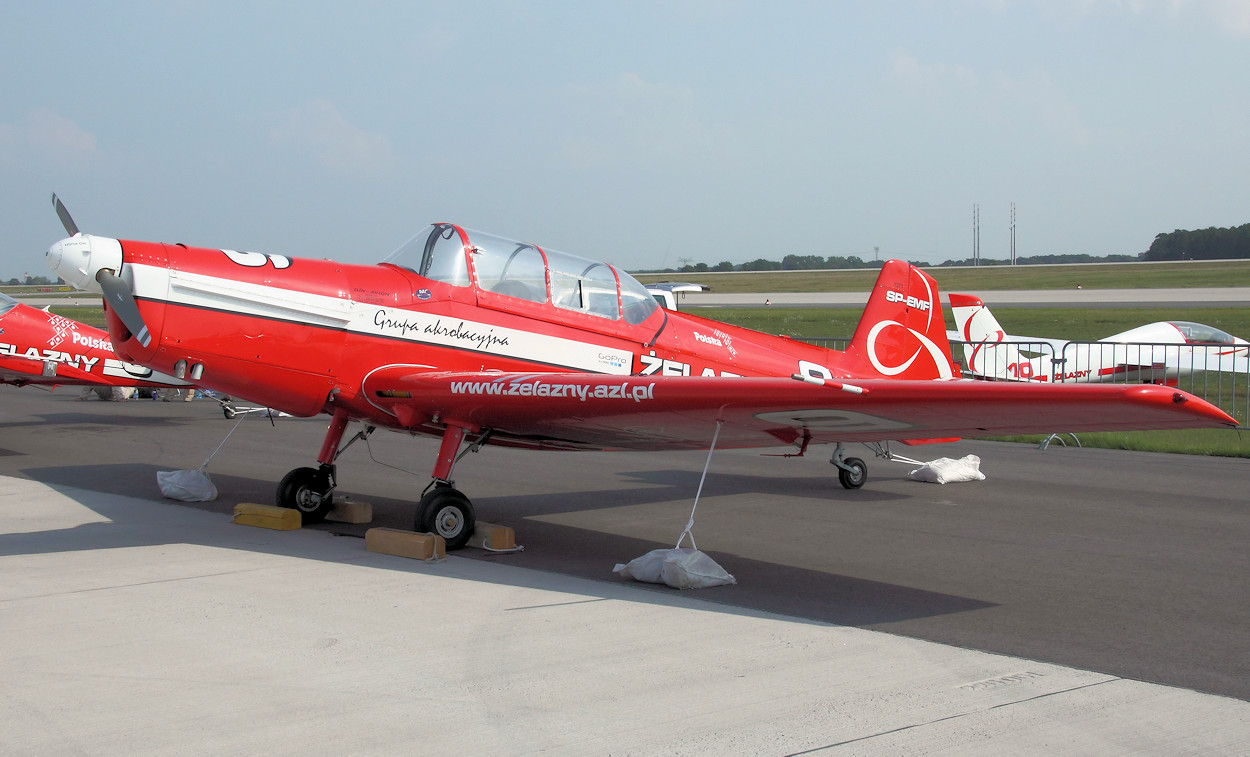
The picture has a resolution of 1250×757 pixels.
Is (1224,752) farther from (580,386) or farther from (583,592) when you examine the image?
(580,386)

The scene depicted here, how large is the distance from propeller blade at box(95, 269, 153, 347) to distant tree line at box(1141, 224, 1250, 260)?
354 ft

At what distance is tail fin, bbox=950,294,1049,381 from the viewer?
17.6 metres

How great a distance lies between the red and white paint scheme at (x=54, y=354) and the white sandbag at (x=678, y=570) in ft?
33.0

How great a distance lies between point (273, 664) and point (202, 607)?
1172 millimetres

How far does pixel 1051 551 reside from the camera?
23.6 feet

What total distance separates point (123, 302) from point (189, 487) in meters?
3.37

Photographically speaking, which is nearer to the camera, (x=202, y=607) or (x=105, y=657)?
(x=105, y=657)

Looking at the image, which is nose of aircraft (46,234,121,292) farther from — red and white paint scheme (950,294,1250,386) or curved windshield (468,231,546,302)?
red and white paint scheme (950,294,1250,386)

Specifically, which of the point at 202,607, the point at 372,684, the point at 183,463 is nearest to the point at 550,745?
the point at 372,684

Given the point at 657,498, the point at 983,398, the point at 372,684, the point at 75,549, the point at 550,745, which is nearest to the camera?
the point at 550,745

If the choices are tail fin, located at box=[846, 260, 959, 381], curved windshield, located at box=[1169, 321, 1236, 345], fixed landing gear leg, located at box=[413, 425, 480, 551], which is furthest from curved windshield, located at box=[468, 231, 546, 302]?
curved windshield, located at box=[1169, 321, 1236, 345]

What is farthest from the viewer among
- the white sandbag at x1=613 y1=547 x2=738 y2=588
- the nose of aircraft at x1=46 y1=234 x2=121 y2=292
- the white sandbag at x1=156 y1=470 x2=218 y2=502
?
the white sandbag at x1=156 y1=470 x2=218 y2=502

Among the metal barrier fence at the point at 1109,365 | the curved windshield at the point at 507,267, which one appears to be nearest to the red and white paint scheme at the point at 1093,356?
the metal barrier fence at the point at 1109,365

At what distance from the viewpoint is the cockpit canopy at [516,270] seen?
7562mm
